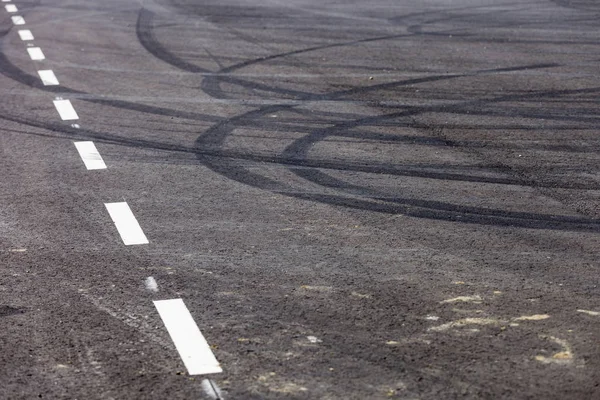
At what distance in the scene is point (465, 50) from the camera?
15578 millimetres

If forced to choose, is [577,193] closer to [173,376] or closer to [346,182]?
[346,182]

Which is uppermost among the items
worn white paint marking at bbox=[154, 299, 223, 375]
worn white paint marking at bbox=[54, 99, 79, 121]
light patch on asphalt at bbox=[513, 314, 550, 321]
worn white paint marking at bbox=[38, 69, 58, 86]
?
light patch on asphalt at bbox=[513, 314, 550, 321]

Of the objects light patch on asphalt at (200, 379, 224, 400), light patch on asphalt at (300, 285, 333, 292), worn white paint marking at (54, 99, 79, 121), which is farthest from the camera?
worn white paint marking at (54, 99, 79, 121)

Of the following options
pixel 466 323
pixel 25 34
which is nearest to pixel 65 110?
pixel 25 34

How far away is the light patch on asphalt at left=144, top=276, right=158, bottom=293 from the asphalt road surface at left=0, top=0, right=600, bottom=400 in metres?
0.03

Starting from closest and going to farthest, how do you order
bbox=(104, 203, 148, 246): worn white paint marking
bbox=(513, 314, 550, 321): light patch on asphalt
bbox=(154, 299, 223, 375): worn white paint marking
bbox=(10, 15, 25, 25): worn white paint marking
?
bbox=(154, 299, 223, 375): worn white paint marking → bbox=(513, 314, 550, 321): light patch on asphalt → bbox=(104, 203, 148, 246): worn white paint marking → bbox=(10, 15, 25, 25): worn white paint marking

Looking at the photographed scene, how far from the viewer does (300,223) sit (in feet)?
25.9

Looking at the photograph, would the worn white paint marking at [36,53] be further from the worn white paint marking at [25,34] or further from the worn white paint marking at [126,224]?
the worn white paint marking at [126,224]

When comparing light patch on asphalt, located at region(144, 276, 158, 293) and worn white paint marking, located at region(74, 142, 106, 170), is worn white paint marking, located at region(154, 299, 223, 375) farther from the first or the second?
worn white paint marking, located at region(74, 142, 106, 170)

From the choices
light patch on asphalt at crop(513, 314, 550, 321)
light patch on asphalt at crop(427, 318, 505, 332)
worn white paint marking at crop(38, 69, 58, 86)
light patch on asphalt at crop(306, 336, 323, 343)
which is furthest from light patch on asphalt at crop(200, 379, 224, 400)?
worn white paint marking at crop(38, 69, 58, 86)

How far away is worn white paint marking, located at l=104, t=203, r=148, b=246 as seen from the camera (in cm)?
755

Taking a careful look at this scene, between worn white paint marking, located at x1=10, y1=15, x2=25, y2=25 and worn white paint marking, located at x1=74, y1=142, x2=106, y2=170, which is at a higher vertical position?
worn white paint marking, located at x1=74, y1=142, x2=106, y2=170

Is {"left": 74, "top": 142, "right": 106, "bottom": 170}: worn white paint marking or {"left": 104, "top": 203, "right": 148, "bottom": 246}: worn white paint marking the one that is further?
{"left": 74, "top": 142, "right": 106, "bottom": 170}: worn white paint marking

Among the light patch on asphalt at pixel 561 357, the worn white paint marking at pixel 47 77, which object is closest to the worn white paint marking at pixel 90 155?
the worn white paint marking at pixel 47 77
